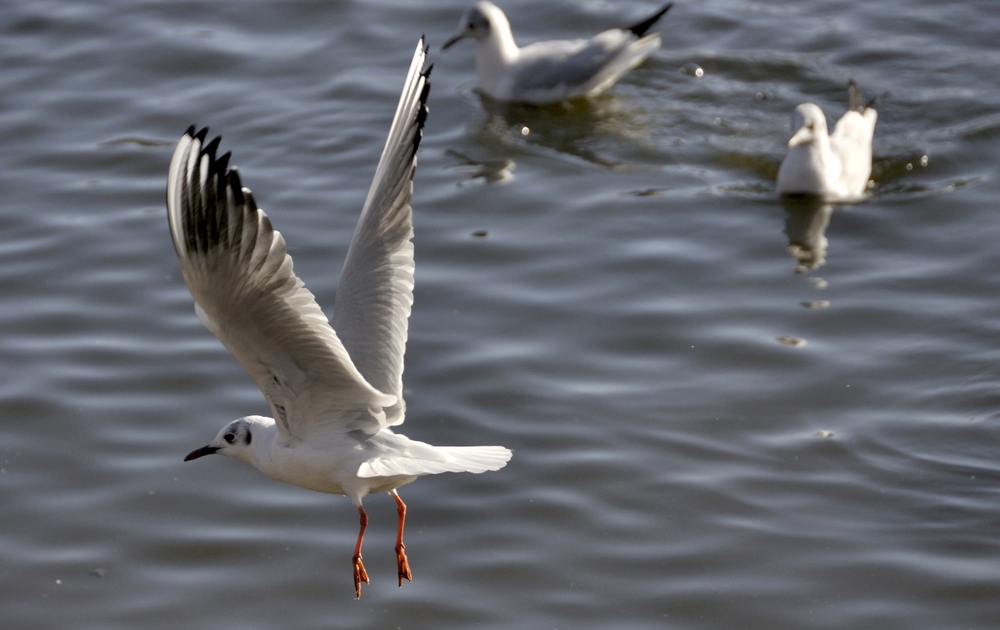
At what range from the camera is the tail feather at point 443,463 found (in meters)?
5.28

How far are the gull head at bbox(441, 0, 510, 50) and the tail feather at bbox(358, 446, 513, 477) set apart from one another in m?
6.53

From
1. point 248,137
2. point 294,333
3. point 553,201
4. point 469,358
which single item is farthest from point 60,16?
point 294,333

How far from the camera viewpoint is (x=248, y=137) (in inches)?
426

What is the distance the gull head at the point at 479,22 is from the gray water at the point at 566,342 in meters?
0.49

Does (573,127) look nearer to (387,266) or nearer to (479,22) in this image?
(479,22)

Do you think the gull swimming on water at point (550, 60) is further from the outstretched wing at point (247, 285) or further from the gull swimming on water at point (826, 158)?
the outstretched wing at point (247, 285)

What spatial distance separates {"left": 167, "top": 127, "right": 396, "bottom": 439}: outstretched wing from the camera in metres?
4.57

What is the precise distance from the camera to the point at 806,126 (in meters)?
9.67

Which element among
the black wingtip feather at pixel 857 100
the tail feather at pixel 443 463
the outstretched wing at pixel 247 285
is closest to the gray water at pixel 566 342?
the black wingtip feather at pixel 857 100

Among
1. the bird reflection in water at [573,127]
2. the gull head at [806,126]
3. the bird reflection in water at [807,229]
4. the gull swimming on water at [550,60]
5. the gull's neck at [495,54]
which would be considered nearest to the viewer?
the bird reflection in water at [807,229]

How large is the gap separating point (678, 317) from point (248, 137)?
4089mm

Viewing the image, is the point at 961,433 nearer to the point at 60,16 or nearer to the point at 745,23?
the point at 745,23

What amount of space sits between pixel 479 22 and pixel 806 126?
3.09m

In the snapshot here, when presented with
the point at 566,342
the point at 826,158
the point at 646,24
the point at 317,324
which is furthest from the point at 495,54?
the point at 317,324
